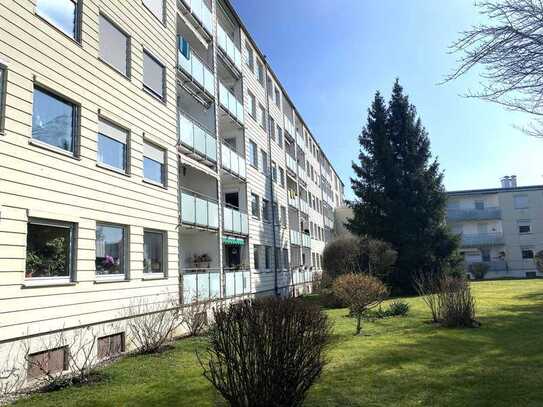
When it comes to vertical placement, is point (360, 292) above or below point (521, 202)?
below

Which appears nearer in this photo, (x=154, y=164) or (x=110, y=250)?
(x=110, y=250)

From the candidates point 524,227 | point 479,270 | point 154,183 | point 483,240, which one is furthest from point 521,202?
point 154,183

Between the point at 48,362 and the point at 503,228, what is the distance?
5603 centimetres

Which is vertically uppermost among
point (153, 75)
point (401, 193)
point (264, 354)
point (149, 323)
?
point (153, 75)

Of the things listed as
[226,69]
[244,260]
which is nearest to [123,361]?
[244,260]

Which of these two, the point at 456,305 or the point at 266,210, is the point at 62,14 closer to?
the point at 456,305

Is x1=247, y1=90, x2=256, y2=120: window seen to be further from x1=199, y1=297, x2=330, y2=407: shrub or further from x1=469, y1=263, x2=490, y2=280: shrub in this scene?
x1=469, y1=263, x2=490, y2=280: shrub

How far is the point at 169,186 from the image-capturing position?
1614 centimetres

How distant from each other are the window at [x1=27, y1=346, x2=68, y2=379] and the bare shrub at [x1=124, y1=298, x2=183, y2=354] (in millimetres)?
2384

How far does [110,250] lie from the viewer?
12656mm

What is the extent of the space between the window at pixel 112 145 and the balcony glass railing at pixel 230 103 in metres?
8.91

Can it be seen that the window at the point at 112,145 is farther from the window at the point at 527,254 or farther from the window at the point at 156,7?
the window at the point at 527,254

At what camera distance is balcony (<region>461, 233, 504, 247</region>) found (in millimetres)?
54562

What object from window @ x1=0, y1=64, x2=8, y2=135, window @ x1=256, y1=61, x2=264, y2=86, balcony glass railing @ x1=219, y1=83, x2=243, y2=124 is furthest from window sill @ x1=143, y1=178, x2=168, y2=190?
window @ x1=256, y1=61, x2=264, y2=86
